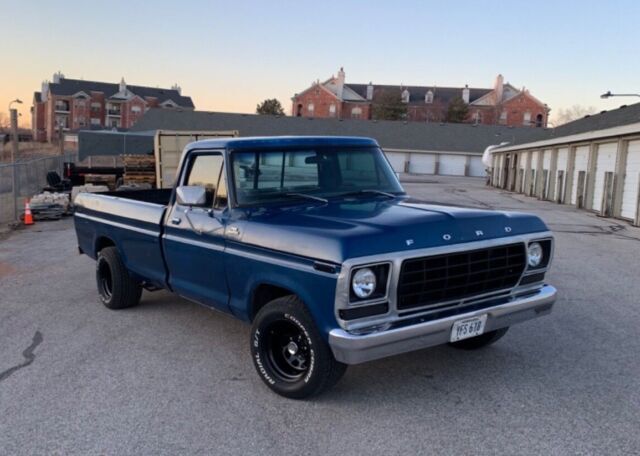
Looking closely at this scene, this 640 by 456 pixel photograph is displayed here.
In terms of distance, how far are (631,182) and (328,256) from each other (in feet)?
61.3

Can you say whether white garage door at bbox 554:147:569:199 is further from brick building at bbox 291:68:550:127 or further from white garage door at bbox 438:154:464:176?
brick building at bbox 291:68:550:127

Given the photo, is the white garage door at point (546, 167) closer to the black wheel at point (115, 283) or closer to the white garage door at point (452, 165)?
the black wheel at point (115, 283)

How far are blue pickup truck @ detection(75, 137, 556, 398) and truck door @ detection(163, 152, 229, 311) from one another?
0.02 m

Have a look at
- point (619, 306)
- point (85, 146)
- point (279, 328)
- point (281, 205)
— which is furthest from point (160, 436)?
point (85, 146)

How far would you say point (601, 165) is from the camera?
74.4 ft

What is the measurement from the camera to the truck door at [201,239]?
4.89 meters

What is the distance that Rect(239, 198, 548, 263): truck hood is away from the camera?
379cm

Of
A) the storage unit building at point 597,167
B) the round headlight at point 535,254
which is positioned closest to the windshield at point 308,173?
the round headlight at point 535,254

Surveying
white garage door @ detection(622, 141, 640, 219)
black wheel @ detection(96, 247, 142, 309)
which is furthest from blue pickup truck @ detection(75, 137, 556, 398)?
white garage door @ detection(622, 141, 640, 219)

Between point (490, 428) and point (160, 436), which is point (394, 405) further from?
point (160, 436)

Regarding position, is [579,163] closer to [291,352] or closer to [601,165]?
[601,165]

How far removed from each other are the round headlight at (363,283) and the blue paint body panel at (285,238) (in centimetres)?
12

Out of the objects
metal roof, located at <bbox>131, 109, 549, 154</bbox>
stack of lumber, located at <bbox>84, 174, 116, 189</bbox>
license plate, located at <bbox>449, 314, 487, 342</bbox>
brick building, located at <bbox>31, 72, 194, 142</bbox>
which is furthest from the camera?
brick building, located at <bbox>31, 72, 194, 142</bbox>

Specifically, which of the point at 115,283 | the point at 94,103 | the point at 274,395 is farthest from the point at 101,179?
the point at 94,103
